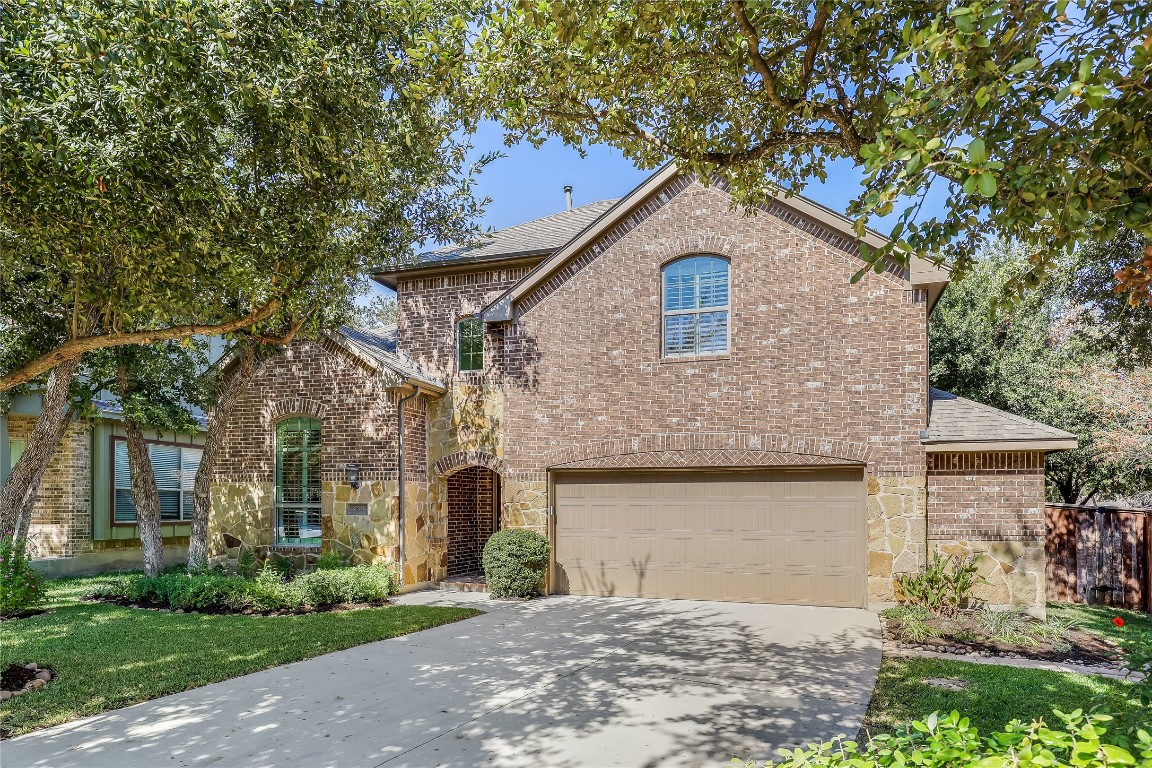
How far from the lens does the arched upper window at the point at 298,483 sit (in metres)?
13.4

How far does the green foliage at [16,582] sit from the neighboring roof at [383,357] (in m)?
5.71

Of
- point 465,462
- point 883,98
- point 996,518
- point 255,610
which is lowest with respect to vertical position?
point 255,610

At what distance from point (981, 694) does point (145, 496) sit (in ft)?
44.1

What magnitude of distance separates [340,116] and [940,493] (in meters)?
9.76

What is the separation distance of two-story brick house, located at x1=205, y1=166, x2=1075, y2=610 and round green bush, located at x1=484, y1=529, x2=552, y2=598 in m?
0.62

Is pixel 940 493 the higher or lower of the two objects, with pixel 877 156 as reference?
lower

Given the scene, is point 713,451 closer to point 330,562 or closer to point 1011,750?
point 330,562

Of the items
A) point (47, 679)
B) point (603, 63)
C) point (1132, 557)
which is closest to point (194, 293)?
point (47, 679)

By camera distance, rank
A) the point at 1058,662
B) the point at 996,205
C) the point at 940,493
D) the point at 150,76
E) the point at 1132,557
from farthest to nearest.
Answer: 1. the point at 1132,557
2. the point at 940,493
3. the point at 1058,662
4. the point at 150,76
5. the point at 996,205

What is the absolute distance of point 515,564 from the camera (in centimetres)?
1180

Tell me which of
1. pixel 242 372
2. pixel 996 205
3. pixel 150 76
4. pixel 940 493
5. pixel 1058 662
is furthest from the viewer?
pixel 242 372

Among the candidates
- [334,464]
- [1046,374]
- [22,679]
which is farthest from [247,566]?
[1046,374]

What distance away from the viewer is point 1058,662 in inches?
310

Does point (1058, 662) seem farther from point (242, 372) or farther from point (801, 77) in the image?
point (242, 372)
